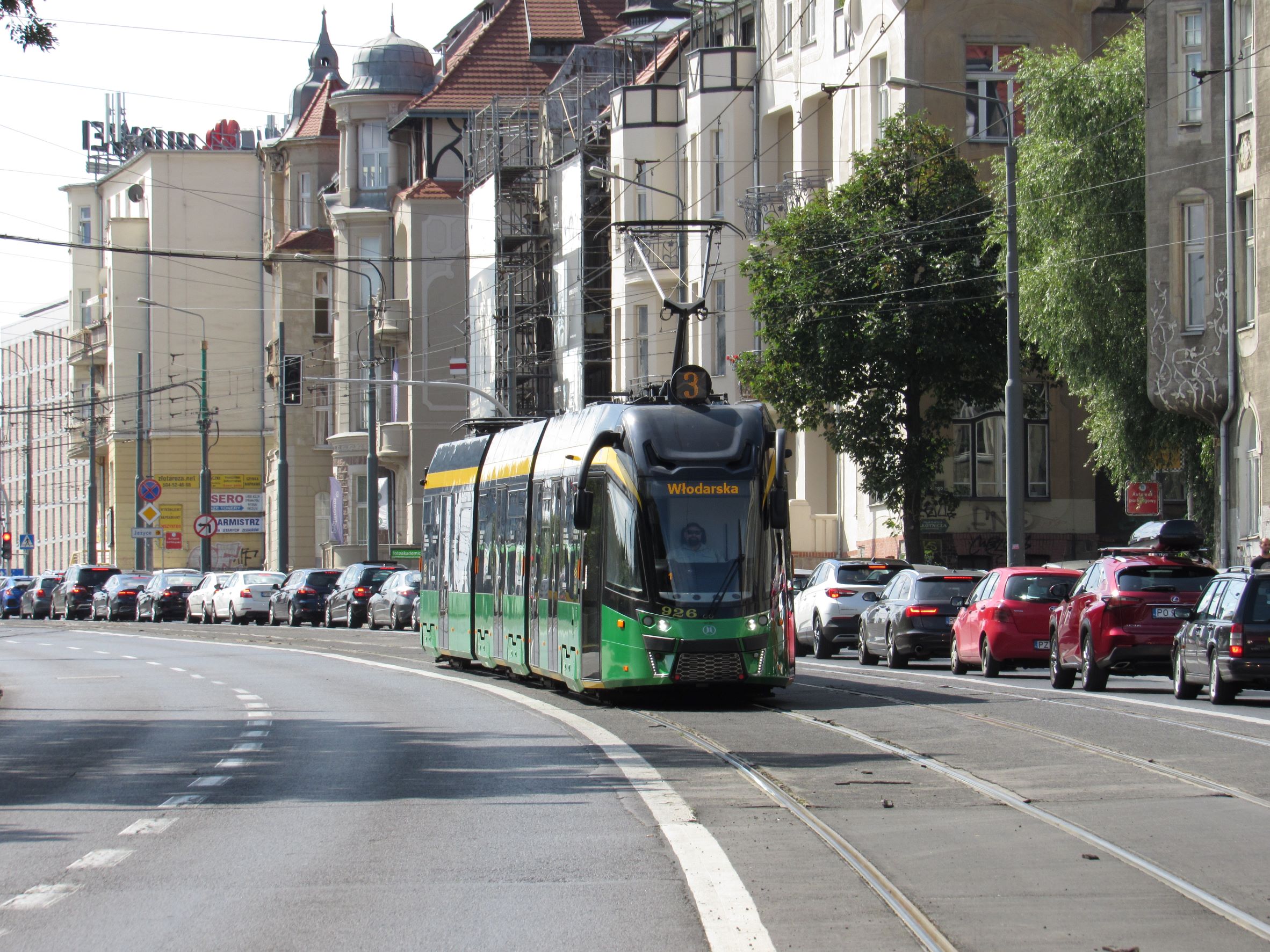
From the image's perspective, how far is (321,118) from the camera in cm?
9219

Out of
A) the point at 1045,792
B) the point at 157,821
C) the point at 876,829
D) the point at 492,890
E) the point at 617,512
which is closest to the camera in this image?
the point at 492,890

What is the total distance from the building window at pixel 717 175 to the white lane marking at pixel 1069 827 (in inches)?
1500

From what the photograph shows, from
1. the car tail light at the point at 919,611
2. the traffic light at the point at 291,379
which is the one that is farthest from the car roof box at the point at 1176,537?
the traffic light at the point at 291,379

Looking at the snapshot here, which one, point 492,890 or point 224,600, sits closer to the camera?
point 492,890

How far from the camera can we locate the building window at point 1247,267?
3325 centimetres

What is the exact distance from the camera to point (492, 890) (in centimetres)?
918

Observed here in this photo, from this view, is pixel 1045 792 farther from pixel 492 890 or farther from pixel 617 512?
pixel 617 512

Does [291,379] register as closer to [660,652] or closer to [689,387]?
[689,387]

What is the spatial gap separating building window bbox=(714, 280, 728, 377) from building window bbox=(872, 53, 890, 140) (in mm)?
8531

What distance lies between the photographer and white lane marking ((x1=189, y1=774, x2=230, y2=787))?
46.3 ft

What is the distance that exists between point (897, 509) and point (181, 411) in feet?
207

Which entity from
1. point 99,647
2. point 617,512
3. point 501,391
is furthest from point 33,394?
point 617,512

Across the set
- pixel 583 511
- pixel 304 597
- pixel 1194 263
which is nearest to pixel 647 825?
pixel 583 511

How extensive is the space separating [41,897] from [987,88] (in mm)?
40269
